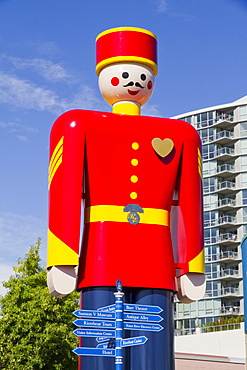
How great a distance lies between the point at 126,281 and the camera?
8.64 metres

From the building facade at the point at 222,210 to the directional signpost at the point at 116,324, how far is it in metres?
35.7

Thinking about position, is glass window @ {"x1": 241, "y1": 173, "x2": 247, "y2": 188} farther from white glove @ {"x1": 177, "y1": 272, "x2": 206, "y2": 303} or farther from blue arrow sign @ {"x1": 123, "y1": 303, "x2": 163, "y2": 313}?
blue arrow sign @ {"x1": 123, "y1": 303, "x2": 163, "y2": 313}

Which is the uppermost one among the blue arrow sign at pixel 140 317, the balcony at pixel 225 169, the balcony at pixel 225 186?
the balcony at pixel 225 169

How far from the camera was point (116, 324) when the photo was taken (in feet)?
25.3

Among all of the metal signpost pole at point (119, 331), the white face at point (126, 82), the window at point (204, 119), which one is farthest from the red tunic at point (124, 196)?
the window at point (204, 119)

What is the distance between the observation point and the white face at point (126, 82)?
376 inches

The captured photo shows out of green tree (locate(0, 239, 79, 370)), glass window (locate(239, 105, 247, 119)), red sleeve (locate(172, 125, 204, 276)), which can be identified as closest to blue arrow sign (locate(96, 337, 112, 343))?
red sleeve (locate(172, 125, 204, 276))

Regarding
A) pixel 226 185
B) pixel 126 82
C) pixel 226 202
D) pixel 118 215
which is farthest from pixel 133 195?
pixel 226 185

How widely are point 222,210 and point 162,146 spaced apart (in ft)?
119

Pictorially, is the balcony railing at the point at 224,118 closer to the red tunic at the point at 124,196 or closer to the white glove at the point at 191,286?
the red tunic at the point at 124,196

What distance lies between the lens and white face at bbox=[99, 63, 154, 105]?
9.56m

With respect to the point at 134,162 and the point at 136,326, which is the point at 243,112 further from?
the point at 136,326

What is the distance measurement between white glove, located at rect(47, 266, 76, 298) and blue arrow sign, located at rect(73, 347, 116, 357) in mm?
1022

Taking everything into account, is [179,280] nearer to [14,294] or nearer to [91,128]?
[91,128]
